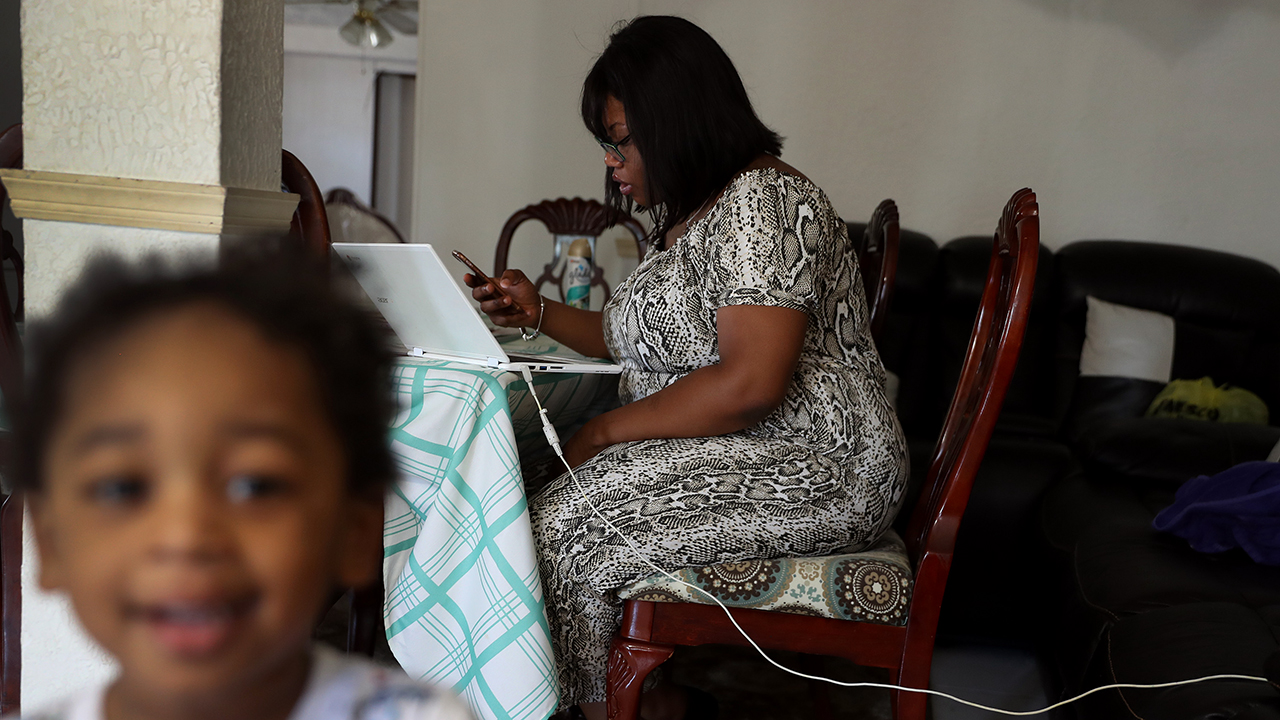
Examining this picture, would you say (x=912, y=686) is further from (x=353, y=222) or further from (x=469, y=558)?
(x=353, y=222)

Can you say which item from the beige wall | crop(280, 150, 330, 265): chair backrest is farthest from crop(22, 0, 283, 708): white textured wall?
the beige wall

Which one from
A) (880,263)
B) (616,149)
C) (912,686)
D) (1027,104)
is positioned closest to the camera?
(912,686)

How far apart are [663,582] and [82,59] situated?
900 mm

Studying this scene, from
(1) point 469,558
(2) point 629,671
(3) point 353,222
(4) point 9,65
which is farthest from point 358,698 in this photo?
(3) point 353,222

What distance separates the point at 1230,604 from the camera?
132cm

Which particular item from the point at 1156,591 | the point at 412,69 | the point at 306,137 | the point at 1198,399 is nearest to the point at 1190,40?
the point at 1198,399

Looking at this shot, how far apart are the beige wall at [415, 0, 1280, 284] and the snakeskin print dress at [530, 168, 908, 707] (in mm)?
2092

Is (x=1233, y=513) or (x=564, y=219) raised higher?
(x=564, y=219)

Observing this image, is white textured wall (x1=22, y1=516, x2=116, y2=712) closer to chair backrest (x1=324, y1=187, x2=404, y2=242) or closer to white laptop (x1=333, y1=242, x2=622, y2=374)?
white laptop (x1=333, y1=242, x2=622, y2=374)

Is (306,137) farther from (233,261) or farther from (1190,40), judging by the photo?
(233,261)

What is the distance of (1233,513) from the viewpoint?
5.04 feet

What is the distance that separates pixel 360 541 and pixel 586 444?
0.88 metres

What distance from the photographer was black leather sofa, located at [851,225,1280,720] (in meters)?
1.24

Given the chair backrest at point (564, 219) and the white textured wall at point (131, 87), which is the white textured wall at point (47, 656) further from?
the chair backrest at point (564, 219)
